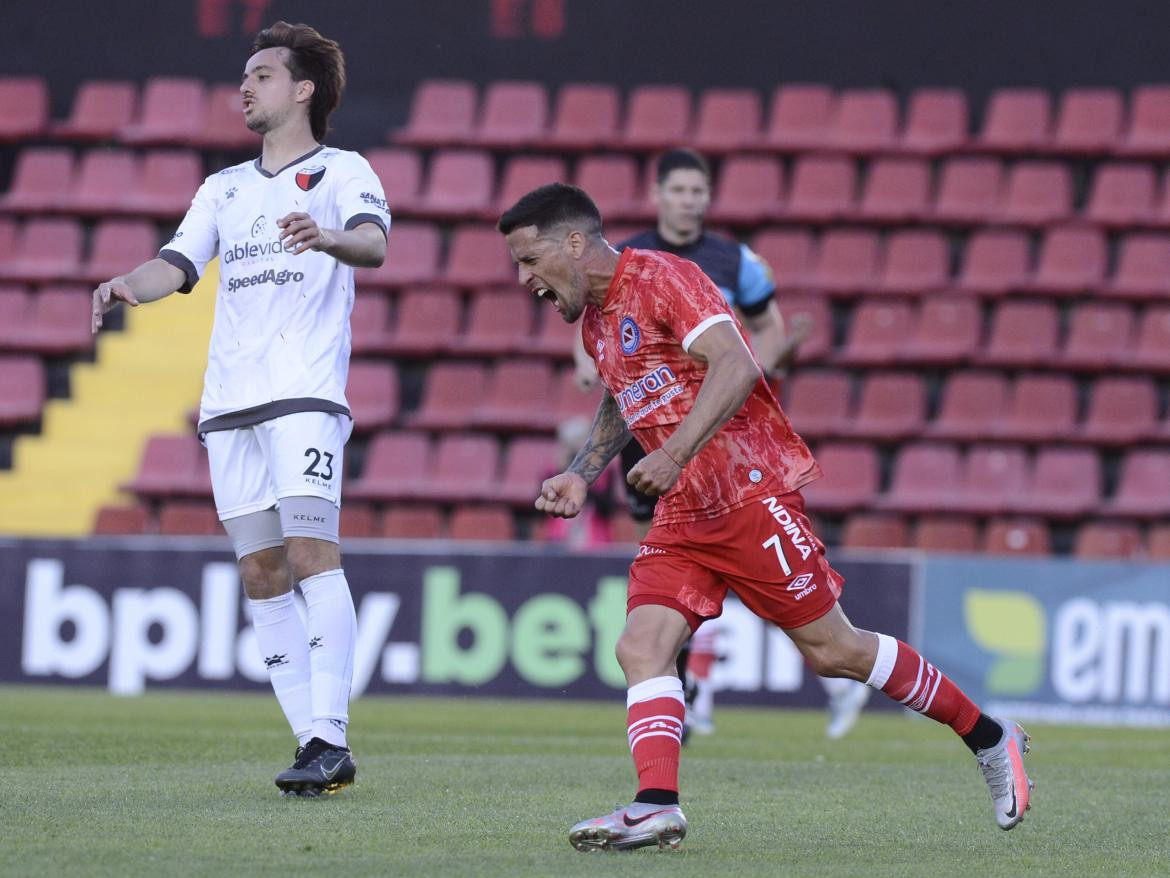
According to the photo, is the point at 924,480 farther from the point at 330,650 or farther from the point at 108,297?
the point at 108,297

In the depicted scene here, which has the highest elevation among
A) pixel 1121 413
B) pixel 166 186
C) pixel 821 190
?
pixel 821 190

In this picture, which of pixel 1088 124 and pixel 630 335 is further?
pixel 1088 124

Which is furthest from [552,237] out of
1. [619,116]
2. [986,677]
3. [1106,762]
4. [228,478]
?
[619,116]

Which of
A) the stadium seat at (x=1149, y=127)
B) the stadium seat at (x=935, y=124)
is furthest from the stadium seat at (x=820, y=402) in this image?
the stadium seat at (x=1149, y=127)

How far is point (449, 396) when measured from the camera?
51.9 ft

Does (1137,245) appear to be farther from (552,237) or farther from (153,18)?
(552,237)

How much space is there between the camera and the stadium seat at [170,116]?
17750 millimetres

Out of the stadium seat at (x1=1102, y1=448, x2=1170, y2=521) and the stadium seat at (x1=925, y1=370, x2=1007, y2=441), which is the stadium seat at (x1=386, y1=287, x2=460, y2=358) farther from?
the stadium seat at (x1=1102, y1=448, x2=1170, y2=521)

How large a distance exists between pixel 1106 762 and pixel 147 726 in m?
4.24

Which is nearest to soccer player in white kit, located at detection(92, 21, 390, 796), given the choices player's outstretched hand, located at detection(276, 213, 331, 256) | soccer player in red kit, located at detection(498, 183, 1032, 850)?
player's outstretched hand, located at detection(276, 213, 331, 256)

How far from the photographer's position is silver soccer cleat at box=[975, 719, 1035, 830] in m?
5.24

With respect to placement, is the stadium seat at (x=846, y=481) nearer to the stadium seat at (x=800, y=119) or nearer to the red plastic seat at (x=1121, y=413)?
the red plastic seat at (x=1121, y=413)

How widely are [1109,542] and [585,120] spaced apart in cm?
625

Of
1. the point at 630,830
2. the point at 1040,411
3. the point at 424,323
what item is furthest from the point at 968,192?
the point at 630,830
